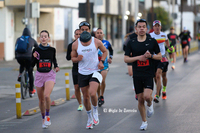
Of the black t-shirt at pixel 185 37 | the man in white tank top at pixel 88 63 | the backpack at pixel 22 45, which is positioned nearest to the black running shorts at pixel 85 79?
the man in white tank top at pixel 88 63

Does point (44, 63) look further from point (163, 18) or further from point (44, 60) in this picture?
point (163, 18)

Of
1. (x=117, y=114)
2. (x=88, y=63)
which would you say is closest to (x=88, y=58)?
(x=88, y=63)

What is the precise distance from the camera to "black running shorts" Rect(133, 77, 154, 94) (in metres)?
7.77

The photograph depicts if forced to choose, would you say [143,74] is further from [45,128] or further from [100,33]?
[100,33]

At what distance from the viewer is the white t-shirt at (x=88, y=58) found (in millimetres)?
8016

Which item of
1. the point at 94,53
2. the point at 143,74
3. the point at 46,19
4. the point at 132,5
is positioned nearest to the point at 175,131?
the point at 143,74

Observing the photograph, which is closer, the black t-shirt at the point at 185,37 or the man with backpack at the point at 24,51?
the man with backpack at the point at 24,51

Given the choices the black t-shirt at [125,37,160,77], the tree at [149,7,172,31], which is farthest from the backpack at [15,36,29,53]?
the tree at [149,7,172,31]

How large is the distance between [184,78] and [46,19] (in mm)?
17456

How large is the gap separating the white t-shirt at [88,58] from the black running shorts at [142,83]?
2.65 ft

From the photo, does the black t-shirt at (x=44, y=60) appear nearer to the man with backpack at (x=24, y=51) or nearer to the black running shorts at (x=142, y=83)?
the black running shorts at (x=142, y=83)

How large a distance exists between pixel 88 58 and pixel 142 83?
42.6 inches

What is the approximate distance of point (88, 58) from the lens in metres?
8.03

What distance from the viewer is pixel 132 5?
181ft
